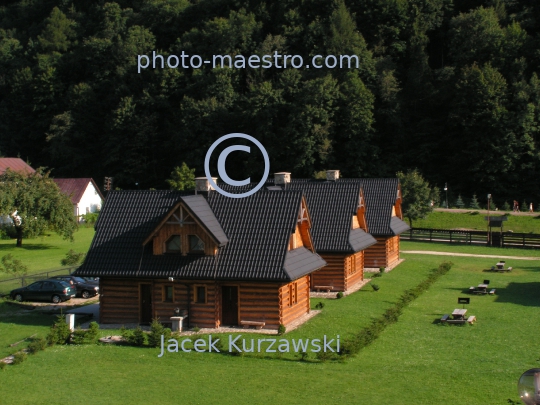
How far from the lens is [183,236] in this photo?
29750mm

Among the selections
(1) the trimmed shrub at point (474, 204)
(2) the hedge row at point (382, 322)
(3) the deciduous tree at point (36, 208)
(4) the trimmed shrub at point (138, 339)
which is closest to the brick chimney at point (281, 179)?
(2) the hedge row at point (382, 322)

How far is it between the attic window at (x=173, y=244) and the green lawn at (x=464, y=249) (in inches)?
1232

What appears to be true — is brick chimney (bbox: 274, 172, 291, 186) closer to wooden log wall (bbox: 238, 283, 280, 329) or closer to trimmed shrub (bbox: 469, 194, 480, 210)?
wooden log wall (bbox: 238, 283, 280, 329)

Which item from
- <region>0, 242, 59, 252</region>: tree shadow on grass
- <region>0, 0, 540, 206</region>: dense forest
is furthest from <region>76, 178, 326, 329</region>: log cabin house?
<region>0, 0, 540, 206</region>: dense forest

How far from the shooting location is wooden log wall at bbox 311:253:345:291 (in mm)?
38188

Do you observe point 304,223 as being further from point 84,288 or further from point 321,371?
point 84,288

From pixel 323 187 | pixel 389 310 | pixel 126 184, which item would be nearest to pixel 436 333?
pixel 389 310

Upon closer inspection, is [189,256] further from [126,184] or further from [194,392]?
[126,184]

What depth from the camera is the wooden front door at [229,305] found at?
2952 cm

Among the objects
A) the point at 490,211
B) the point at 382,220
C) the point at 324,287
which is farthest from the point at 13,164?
the point at 324,287

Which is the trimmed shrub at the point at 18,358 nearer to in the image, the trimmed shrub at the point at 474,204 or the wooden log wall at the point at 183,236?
the wooden log wall at the point at 183,236

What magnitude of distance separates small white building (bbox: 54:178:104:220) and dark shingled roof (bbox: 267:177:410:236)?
38.7 metres

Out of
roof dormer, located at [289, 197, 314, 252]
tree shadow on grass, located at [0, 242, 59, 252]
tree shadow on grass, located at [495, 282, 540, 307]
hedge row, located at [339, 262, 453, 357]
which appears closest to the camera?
hedge row, located at [339, 262, 453, 357]

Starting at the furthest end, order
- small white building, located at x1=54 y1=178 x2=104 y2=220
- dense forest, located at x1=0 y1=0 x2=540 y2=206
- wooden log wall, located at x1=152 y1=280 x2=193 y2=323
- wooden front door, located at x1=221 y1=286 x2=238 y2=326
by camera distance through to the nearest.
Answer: small white building, located at x1=54 y1=178 x2=104 y2=220, dense forest, located at x1=0 y1=0 x2=540 y2=206, wooden log wall, located at x1=152 y1=280 x2=193 y2=323, wooden front door, located at x1=221 y1=286 x2=238 y2=326
